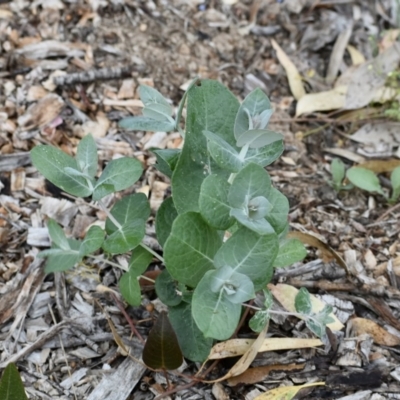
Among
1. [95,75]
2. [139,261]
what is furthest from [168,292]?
[95,75]

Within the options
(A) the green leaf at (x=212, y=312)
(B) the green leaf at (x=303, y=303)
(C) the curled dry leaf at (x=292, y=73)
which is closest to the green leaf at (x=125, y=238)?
(A) the green leaf at (x=212, y=312)

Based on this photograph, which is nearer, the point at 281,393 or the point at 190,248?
the point at 190,248

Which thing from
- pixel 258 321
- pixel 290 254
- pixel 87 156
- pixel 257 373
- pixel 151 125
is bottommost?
pixel 257 373

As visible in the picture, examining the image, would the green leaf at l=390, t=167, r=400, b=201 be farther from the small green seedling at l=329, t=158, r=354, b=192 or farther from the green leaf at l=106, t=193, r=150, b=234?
the green leaf at l=106, t=193, r=150, b=234

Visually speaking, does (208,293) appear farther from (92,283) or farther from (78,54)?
(78,54)

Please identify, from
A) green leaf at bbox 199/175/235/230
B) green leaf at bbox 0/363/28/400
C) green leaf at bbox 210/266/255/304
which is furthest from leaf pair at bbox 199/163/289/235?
green leaf at bbox 0/363/28/400

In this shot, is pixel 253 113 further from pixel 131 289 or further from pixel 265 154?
pixel 131 289
